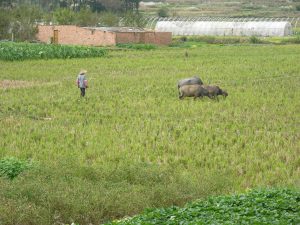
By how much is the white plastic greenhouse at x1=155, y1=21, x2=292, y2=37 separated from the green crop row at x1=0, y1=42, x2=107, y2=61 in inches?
1050

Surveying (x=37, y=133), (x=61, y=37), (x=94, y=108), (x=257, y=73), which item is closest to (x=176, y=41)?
(x=61, y=37)

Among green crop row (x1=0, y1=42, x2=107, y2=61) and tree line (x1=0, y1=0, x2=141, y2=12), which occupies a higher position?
tree line (x1=0, y1=0, x2=141, y2=12)

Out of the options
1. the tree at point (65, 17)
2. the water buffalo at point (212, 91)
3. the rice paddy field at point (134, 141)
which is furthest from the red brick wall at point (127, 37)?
the water buffalo at point (212, 91)

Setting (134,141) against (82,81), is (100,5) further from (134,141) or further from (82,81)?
(134,141)

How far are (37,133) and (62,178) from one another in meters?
5.01

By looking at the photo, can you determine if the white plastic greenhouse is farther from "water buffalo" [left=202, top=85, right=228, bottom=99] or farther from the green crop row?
"water buffalo" [left=202, top=85, right=228, bottom=99]

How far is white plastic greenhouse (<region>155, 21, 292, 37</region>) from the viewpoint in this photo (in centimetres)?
6131

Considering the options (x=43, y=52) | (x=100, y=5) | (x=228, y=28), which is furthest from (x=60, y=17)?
(x=43, y=52)

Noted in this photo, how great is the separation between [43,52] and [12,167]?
84.8 feet

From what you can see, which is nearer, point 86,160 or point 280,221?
point 280,221

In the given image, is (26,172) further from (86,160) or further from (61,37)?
(61,37)

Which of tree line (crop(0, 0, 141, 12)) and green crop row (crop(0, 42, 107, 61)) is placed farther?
tree line (crop(0, 0, 141, 12))

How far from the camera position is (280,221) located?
24.9ft

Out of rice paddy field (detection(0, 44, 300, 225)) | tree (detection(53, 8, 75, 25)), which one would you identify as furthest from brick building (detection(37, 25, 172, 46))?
rice paddy field (detection(0, 44, 300, 225))
